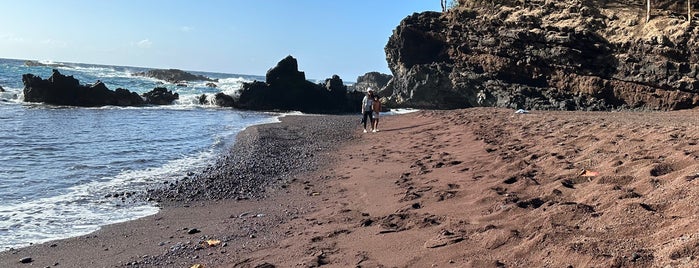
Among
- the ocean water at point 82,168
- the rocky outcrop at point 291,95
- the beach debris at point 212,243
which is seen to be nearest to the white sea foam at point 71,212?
the ocean water at point 82,168

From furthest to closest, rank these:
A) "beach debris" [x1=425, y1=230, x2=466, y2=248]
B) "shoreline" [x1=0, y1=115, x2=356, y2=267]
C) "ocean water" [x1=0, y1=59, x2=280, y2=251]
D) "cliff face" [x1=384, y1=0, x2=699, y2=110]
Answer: "cliff face" [x1=384, y1=0, x2=699, y2=110]
"ocean water" [x1=0, y1=59, x2=280, y2=251]
"shoreline" [x1=0, y1=115, x2=356, y2=267]
"beach debris" [x1=425, y1=230, x2=466, y2=248]

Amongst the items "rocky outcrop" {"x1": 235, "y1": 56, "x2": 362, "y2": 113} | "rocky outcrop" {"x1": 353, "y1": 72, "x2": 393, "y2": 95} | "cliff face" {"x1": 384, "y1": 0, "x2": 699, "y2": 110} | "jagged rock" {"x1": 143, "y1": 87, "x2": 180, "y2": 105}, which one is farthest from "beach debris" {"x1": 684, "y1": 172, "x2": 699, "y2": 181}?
"rocky outcrop" {"x1": 353, "y1": 72, "x2": 393, "y2": 95}

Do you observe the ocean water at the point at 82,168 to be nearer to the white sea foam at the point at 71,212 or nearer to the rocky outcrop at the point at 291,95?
the white sea foam at the point at 71,212

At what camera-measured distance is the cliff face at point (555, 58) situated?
24062 mm

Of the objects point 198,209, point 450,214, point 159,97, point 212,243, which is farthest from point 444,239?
point 159,97

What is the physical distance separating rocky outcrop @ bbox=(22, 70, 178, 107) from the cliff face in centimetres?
2169

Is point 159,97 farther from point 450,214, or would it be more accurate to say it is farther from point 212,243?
point 450,214

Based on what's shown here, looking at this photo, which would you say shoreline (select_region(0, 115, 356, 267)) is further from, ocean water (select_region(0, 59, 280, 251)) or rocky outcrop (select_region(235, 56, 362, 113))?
rocky outcrop (select_region(235, 56, 362, 113))

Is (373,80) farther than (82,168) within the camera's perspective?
Yes

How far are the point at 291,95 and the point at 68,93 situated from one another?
1652 centimetres

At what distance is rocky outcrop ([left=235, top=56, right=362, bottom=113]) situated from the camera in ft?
125

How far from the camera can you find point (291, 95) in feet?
127

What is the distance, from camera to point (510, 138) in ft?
35.4

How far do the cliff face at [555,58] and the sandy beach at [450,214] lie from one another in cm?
1831
